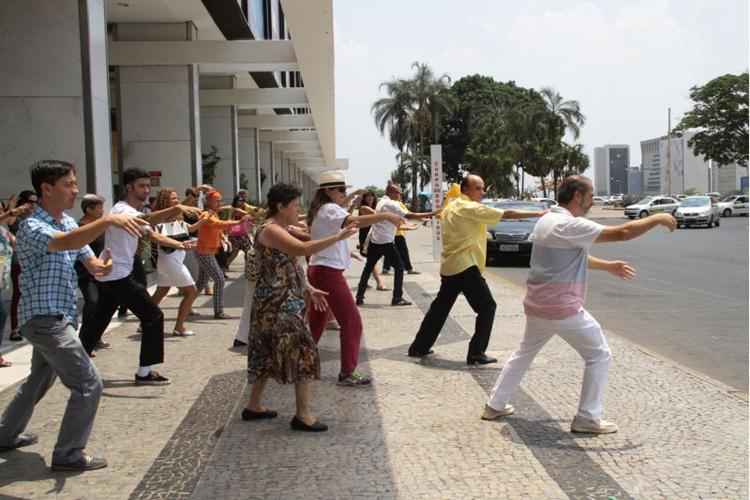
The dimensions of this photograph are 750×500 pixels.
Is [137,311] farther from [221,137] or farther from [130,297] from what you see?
[221,137]

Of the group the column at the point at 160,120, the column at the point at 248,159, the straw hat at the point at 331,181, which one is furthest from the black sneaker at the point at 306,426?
the column at the point at 248,159

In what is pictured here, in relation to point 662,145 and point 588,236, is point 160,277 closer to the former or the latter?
point 588,236

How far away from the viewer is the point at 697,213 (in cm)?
3750

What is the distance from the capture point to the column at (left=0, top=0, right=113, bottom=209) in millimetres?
10922

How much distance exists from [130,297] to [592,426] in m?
3.64

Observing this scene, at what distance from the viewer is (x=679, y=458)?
178 inches

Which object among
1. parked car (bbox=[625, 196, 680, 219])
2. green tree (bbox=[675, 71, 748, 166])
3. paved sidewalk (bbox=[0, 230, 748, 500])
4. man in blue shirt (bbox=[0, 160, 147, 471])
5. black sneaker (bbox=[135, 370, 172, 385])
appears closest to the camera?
paved sidewalk (bbox=[0, 230, 748, 500])

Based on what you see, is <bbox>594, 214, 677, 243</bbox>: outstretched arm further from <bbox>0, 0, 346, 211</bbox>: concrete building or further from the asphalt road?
<bbox>0, 0, 346, 211</bbox>: concrete building

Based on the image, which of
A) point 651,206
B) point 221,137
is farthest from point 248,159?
point 651,206

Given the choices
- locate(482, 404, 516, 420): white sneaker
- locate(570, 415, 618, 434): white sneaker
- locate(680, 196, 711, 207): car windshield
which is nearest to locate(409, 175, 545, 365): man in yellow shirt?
locate(482, 404, 516, 420): white sneaker

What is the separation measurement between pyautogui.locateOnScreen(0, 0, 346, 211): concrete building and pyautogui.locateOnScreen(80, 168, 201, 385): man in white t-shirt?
15.3 feet

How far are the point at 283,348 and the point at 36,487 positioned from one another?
1.56 m

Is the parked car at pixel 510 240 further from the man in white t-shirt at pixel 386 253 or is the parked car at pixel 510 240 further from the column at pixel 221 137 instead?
the column at pixel 221 137

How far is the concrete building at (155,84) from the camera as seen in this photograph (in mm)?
10977
